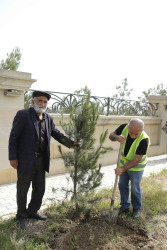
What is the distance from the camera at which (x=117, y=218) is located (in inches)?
152

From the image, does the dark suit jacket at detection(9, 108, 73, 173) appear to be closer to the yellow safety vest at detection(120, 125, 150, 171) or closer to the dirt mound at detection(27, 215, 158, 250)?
the dirt mound at detection(27, 215, 158, 250)

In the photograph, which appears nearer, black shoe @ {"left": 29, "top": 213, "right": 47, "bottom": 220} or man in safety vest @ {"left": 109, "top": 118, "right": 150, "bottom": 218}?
man in safety vest @ {"left": 109, "top": 118, "right": 150, "bottom": 218}

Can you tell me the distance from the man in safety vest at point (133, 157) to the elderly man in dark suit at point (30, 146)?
0.83 m

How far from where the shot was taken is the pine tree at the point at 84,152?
3.49 m

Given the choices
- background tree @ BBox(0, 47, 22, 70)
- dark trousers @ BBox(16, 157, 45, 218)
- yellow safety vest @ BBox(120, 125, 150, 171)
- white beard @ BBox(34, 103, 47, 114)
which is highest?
background tree @ BBox(0, 47, 22, 70)

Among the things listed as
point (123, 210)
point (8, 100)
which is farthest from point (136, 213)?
point (8, 100)

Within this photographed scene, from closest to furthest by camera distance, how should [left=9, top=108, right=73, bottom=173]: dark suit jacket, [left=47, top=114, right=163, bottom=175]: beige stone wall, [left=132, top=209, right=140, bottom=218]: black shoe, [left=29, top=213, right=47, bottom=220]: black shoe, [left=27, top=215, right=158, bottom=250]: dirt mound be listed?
[left=27, top=215, right=158, bottom=250]: dirt mound → [left=9, top=108, right=73, bottom=173]: dark suit jacket → [left=29, top=213, right=47, bottom=220]: black shoe → [left=132, top=209, right=140, bottom=218]: black shoe → [left=47, top=114, right=163, bottom=175]: beige stone wall

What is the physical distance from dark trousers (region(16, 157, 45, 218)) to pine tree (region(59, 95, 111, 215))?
1.43 feet

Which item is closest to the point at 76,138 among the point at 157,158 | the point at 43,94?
the point at 43,94

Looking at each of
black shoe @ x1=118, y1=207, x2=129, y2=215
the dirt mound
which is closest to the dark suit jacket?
the dirt mound

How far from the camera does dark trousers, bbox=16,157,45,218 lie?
3.47 meters

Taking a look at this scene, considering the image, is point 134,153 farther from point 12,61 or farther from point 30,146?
point 12,61

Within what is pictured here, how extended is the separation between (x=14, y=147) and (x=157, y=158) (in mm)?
7479

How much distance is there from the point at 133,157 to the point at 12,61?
7.47 metres
